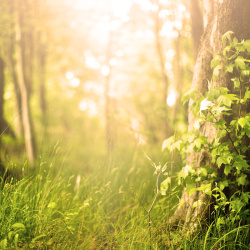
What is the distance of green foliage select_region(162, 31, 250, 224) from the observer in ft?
7.30

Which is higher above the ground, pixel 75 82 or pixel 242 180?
pixel 242 180

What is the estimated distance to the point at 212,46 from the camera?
2770mm

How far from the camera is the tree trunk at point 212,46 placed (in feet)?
8.75

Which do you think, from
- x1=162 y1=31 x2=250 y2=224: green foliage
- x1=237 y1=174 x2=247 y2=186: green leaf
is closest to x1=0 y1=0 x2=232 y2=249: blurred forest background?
x1=162 y1=31 x2=250 y2=224: green foliage

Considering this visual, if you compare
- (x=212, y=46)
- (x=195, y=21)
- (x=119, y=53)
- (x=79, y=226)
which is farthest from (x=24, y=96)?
(x=119, y=53)

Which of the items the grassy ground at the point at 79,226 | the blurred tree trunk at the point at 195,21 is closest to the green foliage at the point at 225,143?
the grassy ground at the point at 79,226

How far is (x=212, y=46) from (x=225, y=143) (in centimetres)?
99

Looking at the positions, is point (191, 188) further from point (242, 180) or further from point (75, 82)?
point (75, 82)

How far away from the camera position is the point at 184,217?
109 inches

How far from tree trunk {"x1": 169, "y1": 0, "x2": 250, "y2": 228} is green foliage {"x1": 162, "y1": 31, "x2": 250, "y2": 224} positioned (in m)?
0.07

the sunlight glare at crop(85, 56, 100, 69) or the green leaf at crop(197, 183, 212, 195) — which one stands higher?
the green leaf at crop(197, 183, 212, 195)

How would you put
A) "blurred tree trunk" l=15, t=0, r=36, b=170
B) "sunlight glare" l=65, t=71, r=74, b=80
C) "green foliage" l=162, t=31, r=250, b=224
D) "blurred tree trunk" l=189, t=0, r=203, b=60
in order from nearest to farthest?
"green foliage" l=162, t=31, r=250, b=224
"blurred tree trunk" l=189, t=0, r=203, b=60
"blurred tree trunk" l=15, t=0, r=36, b=170
"sunlight glare" l=65, t=71, r=74, b=80

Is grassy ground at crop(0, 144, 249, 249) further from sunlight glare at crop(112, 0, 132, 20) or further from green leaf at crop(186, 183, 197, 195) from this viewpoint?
sunlight glare at crop(112, 0, 132, 20)

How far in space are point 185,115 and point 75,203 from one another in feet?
9.25
